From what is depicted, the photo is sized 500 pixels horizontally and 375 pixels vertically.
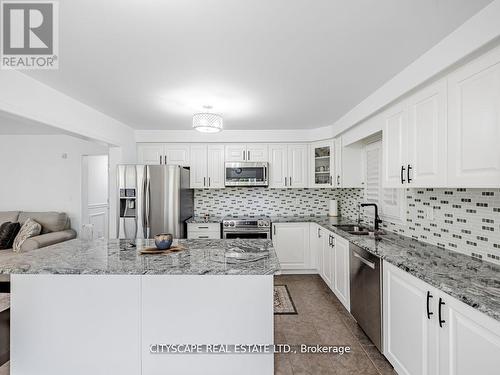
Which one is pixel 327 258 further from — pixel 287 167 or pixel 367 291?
pixel 287 167

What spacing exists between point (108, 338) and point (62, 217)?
3826 millimetres

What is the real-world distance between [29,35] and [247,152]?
3139 mm

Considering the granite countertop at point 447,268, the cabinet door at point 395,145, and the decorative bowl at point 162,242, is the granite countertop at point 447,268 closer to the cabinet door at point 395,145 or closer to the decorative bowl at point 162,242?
the cabinet door at point 395,145

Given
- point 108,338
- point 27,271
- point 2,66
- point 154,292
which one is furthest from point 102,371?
point 2,66

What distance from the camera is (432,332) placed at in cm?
149

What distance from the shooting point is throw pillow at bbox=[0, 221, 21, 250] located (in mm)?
4148

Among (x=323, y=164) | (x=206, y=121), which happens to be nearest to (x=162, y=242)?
(x=206, y=121)

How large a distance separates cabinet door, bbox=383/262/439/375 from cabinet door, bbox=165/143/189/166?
3.43 m

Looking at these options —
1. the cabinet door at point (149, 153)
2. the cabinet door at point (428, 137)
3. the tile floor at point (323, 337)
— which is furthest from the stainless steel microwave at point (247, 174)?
the cabinet door at point (428, 137)

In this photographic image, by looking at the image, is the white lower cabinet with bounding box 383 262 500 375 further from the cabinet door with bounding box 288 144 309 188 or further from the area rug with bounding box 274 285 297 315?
the cabinet door with bounding box 288 144 309 188

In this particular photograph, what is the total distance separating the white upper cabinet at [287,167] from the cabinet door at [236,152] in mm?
460

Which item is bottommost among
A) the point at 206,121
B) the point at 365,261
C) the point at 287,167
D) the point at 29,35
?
the point at 365,261

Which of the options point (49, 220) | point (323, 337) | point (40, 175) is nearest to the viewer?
point (323, 337)

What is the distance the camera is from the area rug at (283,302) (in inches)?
118
